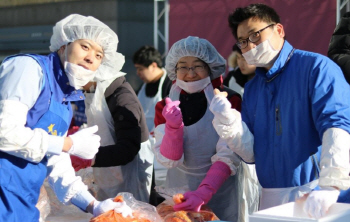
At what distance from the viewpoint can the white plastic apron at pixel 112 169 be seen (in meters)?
3.25

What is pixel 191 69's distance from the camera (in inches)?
120

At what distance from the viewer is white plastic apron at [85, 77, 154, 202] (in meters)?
3.25

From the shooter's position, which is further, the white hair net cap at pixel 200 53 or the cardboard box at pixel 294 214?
the white hair net cap at pixel 200 53

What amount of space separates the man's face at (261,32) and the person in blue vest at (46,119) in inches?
24.4

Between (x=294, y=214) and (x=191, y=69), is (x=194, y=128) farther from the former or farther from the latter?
(x=294, y=214)

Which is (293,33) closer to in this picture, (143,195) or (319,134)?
(143,195)

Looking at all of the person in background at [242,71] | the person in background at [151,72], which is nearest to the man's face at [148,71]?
the person in background at [151,72]

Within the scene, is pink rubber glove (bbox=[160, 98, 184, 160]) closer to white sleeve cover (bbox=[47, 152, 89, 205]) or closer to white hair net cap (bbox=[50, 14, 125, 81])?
white hair net cap (bbox=[50, 14, 125, 81])

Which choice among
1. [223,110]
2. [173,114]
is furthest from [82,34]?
[223,110]

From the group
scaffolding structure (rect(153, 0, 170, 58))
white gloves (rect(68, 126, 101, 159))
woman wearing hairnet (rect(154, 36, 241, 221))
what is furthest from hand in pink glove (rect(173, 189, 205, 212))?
scaffolding structure (rect(153, 0, 170, 58))

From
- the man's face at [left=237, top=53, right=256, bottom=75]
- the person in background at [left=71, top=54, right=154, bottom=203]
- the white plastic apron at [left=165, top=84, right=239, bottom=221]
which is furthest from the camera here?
the man's face at [left=237, top=53, right=256, bottom=75]

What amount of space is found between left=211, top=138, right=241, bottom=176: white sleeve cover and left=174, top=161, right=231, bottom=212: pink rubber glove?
22mm

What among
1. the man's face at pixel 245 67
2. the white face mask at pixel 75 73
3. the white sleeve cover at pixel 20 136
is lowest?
the man's face at pixel 245 67

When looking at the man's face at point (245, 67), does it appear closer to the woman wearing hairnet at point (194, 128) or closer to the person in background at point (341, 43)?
the woman wearing hairnet at point (194, 128)
